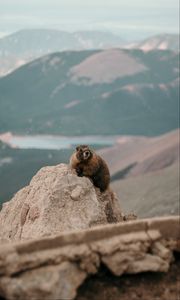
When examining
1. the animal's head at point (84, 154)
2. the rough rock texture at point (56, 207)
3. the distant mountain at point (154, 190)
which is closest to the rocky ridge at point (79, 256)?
the rough rock texture at point (56, 207)

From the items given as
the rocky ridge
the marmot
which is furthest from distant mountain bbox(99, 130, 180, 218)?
the rocky ridge

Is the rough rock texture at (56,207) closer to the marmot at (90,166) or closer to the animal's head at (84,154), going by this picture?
the marmot at (90,166)

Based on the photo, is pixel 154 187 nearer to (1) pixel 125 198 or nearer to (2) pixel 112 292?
(1) pixel 125 198

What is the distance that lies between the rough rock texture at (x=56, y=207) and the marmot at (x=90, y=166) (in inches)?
10.2

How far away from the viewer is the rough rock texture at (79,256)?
8203mm

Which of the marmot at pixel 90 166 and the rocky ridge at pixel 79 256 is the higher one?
Answer: the marmot at pixel 90 166

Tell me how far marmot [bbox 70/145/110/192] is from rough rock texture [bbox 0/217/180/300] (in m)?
7.07

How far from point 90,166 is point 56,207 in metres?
2.24

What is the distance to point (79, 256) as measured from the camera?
8625 mm

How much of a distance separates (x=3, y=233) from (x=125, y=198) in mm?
121536

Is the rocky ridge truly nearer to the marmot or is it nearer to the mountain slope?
the marmot

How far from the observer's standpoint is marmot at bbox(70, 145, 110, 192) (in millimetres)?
16531

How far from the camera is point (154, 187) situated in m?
141

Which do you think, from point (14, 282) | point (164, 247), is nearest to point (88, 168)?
point (164, 247)
